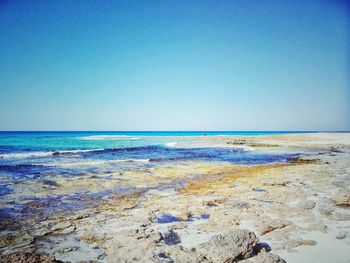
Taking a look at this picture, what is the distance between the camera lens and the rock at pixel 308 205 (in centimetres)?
648

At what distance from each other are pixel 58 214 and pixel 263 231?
5.37m

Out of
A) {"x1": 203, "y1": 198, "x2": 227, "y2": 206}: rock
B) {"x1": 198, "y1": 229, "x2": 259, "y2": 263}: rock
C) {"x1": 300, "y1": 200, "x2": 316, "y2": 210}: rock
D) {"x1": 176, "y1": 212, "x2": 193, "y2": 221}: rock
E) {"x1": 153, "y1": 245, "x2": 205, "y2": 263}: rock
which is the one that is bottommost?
{"x1": 176, "y1": 212, "x2": 193, "y2": 221}: rock

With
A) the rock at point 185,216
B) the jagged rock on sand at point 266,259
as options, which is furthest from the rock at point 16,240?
the jagged rock on sand at point 266,259

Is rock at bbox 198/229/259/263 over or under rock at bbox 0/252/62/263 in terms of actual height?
over

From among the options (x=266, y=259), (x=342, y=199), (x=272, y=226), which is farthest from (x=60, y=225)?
(x=342, y=199)

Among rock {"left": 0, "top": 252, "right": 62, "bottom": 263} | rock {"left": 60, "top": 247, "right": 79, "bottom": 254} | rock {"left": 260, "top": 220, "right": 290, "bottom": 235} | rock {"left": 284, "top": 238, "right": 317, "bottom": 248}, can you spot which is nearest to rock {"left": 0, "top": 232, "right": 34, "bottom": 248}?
rock {"left": 0, "top": 252, "right": 62, "bottom": 263}

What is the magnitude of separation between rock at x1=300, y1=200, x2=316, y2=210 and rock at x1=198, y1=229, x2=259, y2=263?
115 inches

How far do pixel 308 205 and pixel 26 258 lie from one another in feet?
22.5

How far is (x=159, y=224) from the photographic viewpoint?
562cm

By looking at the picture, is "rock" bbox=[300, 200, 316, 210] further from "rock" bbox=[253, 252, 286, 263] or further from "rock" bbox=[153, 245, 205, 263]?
"rock" bbox=[153, 245, 205, 263]

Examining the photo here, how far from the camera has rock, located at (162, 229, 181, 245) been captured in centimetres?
471

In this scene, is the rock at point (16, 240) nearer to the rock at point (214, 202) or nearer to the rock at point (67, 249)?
the rock at point (67, 249)

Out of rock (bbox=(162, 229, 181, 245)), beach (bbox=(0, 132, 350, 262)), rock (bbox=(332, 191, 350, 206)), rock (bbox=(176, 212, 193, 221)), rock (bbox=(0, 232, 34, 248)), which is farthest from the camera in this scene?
rock (bbox=(332, 191, 350, 206))

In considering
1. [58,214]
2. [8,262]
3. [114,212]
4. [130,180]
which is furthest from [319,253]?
[130,180]
